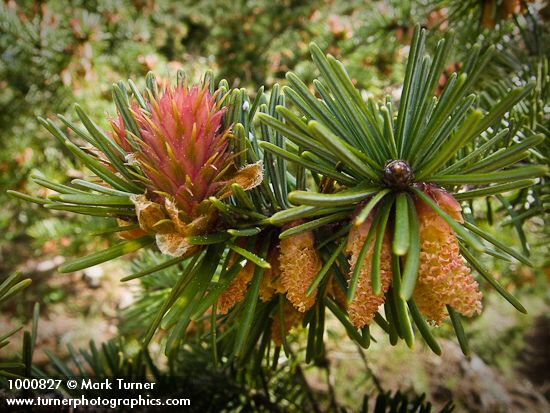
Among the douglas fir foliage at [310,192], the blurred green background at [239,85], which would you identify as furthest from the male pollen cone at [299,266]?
the blurred green background at [239,85]

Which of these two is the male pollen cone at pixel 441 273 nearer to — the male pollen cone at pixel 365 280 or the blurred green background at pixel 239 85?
the male pollen cone at pixel 365 280

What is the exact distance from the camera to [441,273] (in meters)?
0.32

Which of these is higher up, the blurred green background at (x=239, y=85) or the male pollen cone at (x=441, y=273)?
the blurred green background at (x=239, y=85)

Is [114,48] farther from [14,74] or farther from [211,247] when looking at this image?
[211,247]

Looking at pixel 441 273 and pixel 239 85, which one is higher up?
pixel 239 85

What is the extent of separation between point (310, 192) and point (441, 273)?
13 cm

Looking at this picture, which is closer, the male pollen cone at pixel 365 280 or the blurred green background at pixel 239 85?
the male pollen cone at pixel 365 280

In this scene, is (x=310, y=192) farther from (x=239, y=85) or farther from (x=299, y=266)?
(x=239, y=85)

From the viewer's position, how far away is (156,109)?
1.21ft

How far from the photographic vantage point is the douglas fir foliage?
1.05ft

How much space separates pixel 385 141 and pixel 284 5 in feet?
6.39

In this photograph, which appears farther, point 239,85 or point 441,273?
point 239,85

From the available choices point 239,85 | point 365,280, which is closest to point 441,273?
point 365,280

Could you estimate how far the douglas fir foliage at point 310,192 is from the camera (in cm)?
32
